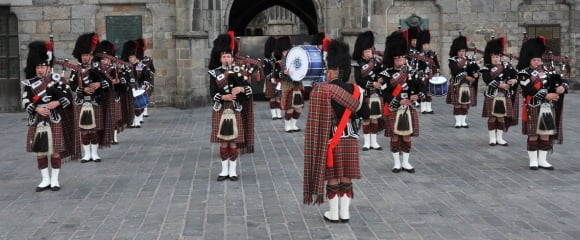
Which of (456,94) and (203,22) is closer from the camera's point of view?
(456,94)

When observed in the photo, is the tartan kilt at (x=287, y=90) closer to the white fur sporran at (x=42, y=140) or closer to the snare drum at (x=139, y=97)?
the snare drum at (x=139, y=97)

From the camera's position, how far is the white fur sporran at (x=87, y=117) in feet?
42.4

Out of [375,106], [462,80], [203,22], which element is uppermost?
[203,22]

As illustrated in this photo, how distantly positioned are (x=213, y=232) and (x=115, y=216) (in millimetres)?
1522

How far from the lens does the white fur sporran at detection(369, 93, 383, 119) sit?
14000 mm

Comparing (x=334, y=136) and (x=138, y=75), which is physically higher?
(x=138, y=75)

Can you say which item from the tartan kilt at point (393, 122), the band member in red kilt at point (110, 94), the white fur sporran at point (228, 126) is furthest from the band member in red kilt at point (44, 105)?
the tartan kilt at point (393, 122)

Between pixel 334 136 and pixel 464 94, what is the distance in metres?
9.59

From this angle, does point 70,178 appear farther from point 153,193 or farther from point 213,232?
point 213,232

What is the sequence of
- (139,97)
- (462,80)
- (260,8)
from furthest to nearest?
(260,8) → (139,97) → (462,80)

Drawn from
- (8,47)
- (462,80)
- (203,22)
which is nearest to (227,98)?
(462,80)

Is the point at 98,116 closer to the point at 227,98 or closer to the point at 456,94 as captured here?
the point at 227,98

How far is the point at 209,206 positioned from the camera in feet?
29.6

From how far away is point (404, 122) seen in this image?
1107cm
